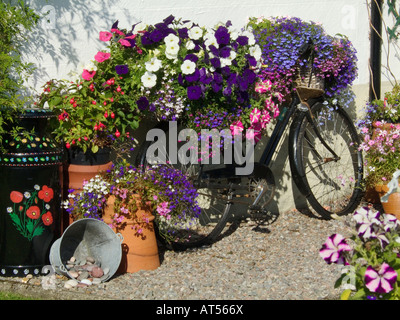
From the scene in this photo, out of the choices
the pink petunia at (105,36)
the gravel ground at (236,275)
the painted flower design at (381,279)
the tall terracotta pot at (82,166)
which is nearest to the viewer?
the painted flower design at (381,279)

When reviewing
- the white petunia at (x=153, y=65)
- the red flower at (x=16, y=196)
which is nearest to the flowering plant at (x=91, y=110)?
the white petunia at (x=153, y=65)

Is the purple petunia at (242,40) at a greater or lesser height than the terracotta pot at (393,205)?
greater

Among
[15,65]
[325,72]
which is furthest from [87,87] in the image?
[325,72]

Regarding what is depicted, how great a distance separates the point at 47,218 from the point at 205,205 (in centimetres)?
155

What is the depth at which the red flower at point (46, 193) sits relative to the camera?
13.9 feet

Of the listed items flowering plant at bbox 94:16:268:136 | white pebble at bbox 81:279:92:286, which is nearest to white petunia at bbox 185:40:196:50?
flowering plant at bbox 94:16:268:136

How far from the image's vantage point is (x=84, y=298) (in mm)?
3949

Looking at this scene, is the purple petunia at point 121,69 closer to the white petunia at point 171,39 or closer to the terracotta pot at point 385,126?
the white petunia at point 171,39

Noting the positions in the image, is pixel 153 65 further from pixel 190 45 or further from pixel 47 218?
pixel 47 218

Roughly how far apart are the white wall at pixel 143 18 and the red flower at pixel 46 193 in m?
0.92

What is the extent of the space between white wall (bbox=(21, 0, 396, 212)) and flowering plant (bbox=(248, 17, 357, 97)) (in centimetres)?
19

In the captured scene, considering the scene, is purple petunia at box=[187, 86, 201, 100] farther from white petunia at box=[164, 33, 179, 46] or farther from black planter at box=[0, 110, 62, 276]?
black planter at box=[0, 110, 62, 276]

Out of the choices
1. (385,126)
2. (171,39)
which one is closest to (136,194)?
(171,39)

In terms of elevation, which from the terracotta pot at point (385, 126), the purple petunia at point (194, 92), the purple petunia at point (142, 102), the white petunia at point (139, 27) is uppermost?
the white petunia at point (139, 27)
